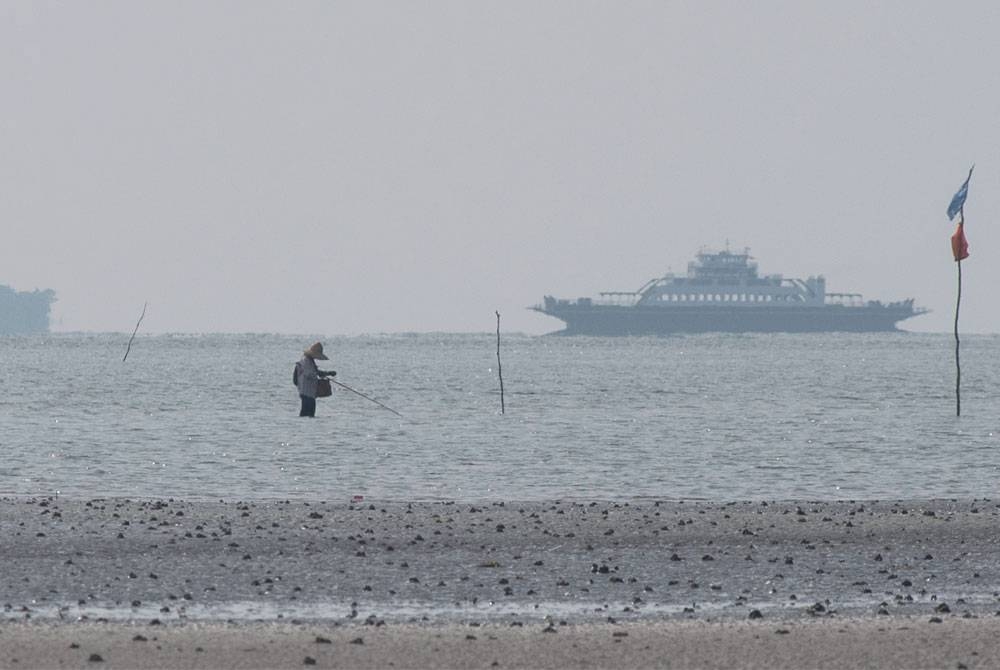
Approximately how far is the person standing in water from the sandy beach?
17.1 meters

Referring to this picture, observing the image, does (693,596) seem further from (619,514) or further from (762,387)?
(762,387)

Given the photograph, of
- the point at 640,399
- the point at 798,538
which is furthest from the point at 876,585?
the point at 640,399

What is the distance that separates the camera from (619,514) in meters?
19.0

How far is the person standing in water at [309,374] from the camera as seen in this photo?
37500 millimetres

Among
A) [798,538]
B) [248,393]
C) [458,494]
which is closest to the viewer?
[798,538]

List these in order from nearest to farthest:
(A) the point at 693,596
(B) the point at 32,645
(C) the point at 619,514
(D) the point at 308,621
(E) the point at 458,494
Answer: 1. (B) the point at 32,645
2. (D) the point at 308,621
3. (A) the point at 693,596
4. (C) the point at 619,514
5. (E) the point at 458,494

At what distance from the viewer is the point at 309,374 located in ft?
127

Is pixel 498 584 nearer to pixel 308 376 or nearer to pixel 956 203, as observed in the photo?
pixel 308 376

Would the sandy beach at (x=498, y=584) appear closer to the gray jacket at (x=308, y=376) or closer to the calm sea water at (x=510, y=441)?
the calm sea water at (x=510, y=441)

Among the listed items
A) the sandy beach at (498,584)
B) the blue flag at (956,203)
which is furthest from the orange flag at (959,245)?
the sandy beach at (498,584)

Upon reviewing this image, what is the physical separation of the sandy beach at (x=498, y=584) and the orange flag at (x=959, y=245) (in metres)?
24.7

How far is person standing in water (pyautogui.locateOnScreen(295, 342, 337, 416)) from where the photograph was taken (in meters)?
37.5

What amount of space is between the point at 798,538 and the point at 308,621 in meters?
6.35

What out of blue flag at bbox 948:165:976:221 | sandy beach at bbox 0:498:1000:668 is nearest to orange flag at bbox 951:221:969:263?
blue flag at bbox 948:165:976:221
